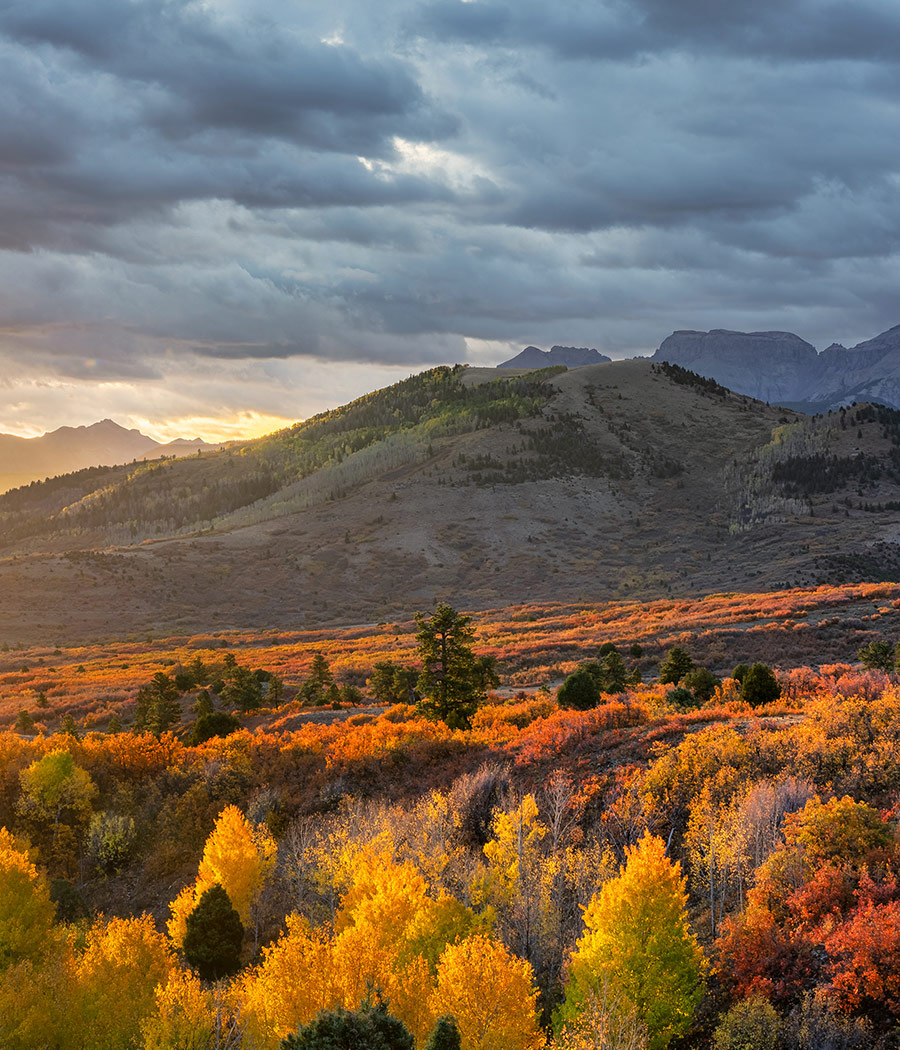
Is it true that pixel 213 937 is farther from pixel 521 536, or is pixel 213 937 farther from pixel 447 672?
pixel 521 536

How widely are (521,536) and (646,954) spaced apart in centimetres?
13237

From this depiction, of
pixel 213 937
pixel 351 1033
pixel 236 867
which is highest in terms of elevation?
pixel 351 1033

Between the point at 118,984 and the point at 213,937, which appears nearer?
the point at 118,984

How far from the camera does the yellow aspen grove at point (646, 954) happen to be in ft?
46.2

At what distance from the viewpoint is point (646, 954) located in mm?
14258

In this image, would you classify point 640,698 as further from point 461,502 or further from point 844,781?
point 461,502

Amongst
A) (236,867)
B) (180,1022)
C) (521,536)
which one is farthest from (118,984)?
(521,536)

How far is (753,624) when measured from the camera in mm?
58031

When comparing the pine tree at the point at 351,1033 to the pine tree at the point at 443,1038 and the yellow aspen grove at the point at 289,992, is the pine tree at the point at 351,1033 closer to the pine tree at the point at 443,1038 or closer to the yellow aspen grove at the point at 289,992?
the pine tree at the point at 443,1038

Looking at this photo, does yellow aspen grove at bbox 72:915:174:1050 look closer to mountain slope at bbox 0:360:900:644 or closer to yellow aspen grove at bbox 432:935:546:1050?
yellow aspen grove at bbox 432:935:546:1050

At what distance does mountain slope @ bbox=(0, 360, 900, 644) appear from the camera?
11112 centimetres

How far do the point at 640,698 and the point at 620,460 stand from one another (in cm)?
15108

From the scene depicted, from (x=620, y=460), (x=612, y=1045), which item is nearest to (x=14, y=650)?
(x=612, y=1045)

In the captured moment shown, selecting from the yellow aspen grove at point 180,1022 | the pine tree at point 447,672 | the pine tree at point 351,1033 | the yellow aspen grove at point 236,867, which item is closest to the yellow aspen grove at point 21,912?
the yellow aspen grove at point 236,867
